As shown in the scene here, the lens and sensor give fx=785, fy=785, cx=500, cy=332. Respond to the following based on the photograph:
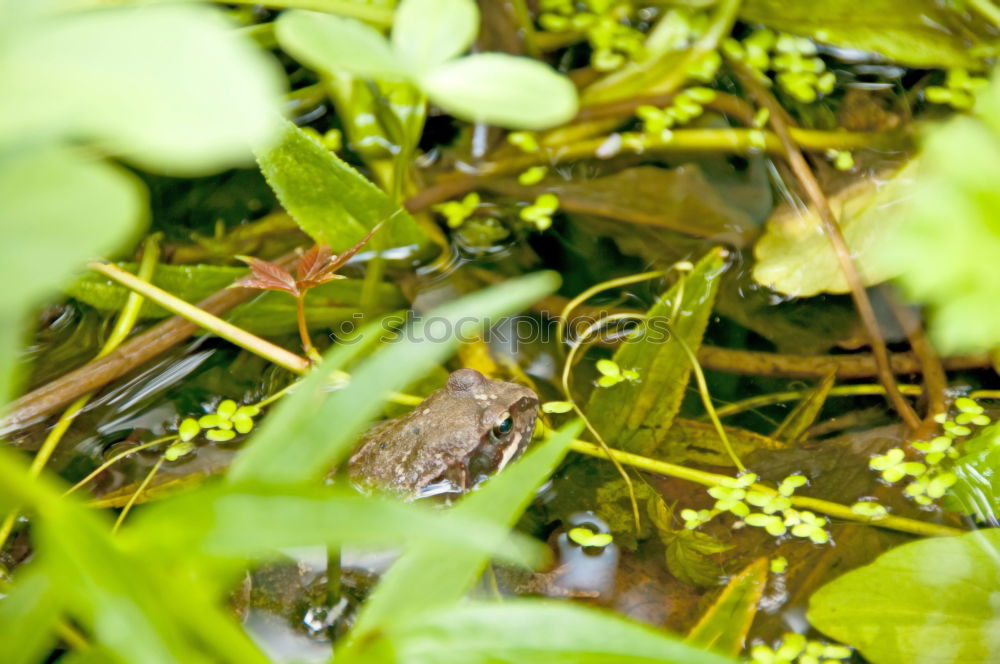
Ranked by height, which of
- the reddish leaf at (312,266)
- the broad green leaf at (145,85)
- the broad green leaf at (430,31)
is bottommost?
the reddish leaf at (312,266)

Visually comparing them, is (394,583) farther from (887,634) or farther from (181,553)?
(887,634)

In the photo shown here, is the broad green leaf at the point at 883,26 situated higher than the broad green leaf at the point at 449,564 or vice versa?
the broad green leaf at the point at 883,26

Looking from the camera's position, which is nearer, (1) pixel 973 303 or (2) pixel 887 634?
(1) pixel 973 303

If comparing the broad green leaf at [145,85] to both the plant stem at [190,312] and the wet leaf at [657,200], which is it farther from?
the wet leaf at [657,200]

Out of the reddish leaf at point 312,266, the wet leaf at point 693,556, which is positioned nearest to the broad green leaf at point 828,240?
the wet leaf at point 693,556

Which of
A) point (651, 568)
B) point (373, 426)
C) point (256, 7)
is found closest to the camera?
point (651, 568)

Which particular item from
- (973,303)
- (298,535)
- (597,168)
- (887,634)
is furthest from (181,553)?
(597,168)

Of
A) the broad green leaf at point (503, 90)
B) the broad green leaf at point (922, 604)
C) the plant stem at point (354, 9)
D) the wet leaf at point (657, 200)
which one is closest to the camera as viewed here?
the broad green leaf at point (503, 90)
